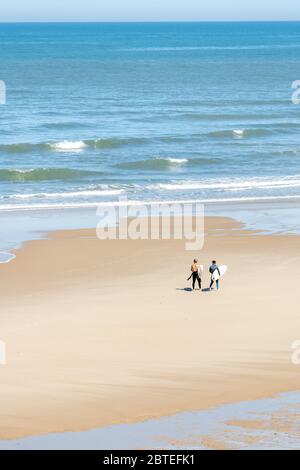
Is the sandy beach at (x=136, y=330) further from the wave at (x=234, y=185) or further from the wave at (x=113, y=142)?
the wave at (x=113, y=142)

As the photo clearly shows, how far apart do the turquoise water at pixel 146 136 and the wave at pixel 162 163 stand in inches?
1.7

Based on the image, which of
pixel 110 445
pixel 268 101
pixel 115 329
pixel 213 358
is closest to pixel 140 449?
pixel 110 445

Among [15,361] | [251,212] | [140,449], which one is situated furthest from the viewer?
[251,212]

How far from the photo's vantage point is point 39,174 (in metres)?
38.8

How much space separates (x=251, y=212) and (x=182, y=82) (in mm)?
47741

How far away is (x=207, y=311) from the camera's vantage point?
19016 millimetres

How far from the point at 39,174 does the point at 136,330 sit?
22.0 metres

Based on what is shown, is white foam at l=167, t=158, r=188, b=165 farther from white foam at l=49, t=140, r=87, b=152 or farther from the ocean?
white foam at l=49, t=140, r=87, b=152

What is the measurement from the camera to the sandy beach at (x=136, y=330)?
14.0 metres

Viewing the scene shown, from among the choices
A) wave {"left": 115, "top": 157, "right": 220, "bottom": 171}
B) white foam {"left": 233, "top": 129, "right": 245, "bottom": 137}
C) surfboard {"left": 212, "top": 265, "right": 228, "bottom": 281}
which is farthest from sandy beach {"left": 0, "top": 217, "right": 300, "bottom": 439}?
white foam {"left": 233, "top": 129, "right": 245, "bottom": 137}

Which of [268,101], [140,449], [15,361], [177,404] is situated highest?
[268,101]

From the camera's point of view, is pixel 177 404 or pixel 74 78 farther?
pixel 74 78

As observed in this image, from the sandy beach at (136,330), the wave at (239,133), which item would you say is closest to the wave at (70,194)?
the sandy beach at (136,330)

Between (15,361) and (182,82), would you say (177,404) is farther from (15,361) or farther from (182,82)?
(182,82)
